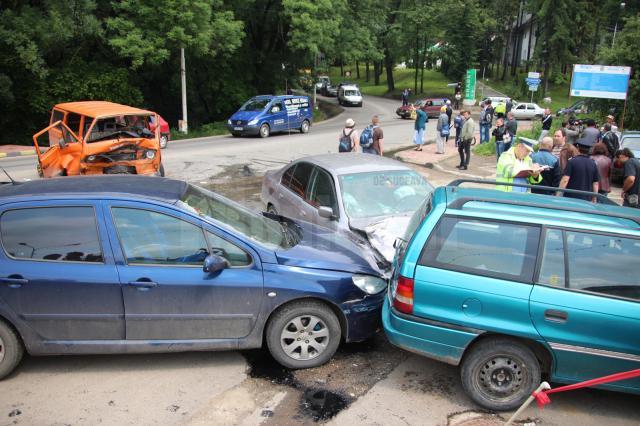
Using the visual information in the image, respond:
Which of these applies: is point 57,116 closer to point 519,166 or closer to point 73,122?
point 73,122

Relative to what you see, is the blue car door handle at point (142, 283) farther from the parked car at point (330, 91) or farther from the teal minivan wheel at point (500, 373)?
the parked car at point (330, 91)

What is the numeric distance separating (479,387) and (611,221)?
1.65 metres

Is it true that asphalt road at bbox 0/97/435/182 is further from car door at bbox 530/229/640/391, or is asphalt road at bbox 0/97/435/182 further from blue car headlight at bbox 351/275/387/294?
car door at bbox 530/229/640/391

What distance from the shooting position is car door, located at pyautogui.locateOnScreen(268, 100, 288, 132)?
2488 cm

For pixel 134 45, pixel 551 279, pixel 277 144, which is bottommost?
pixel 277 144

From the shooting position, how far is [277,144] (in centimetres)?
2155

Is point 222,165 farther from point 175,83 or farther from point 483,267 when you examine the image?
point 175,83

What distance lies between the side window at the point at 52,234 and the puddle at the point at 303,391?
1624 mm

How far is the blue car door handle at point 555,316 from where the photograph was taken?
3977mm

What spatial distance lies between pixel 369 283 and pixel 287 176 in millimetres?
3727

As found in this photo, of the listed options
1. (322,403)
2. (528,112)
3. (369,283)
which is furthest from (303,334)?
(528,112)

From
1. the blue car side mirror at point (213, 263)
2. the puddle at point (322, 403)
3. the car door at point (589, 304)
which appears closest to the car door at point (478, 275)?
the car door at point (589, 304)

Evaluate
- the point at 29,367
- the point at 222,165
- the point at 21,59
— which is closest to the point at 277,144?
the point at 222,165

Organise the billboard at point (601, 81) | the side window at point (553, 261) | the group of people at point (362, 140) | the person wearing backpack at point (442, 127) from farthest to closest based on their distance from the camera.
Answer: the billboard at point (601, 81) < the person wearing backpack at point (442, 127) < the group of people at point (362, 140) < the side window at point (553, 261)
